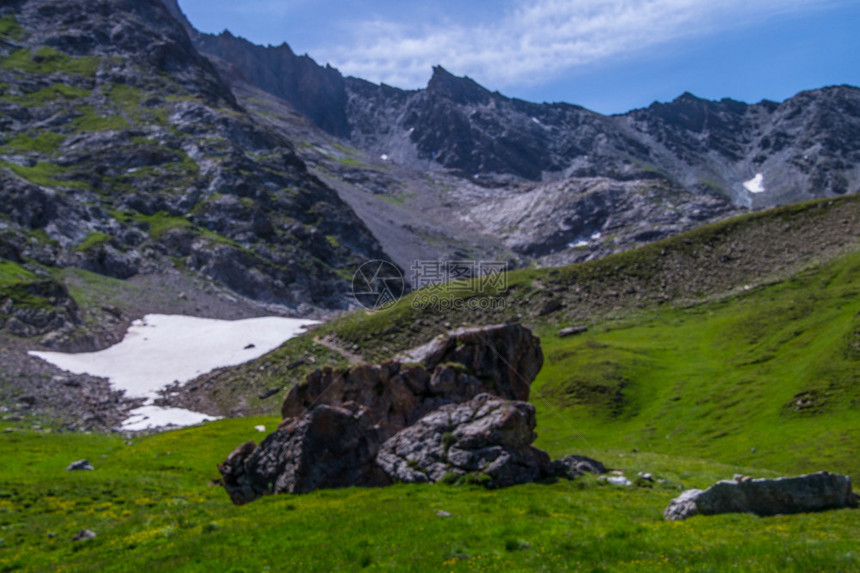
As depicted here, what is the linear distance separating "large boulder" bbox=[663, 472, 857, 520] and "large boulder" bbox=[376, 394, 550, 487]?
786 cm

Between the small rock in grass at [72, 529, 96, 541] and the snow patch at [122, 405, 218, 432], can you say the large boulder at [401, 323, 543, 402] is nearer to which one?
the small rock in grass at [72, 529, 96, 541]

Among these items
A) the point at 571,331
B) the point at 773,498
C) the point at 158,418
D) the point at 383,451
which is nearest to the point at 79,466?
the point at 383,451

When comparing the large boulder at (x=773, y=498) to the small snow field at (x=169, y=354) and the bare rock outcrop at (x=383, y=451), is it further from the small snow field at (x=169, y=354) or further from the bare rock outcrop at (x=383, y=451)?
the small snow field at (x=169, y=354)

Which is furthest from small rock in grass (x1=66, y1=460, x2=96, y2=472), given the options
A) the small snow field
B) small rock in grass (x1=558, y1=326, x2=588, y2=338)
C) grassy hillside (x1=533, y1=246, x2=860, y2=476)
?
small rock in grass (x1=558, y1=326, x2=588, y2=338)

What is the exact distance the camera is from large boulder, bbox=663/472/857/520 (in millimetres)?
17875

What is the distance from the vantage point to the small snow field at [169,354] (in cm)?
7662

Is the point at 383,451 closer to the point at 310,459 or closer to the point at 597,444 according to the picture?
the point at 310,459

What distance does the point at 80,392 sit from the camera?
7631cm

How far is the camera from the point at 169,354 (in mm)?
100250

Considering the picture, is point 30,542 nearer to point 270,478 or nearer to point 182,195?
point 270,478

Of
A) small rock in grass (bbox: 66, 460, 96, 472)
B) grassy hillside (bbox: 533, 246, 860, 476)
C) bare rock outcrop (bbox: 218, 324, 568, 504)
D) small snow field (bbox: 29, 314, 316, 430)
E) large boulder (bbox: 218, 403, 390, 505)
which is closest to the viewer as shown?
bare rock outcrop (bbox: 218, 324, 568, 504)

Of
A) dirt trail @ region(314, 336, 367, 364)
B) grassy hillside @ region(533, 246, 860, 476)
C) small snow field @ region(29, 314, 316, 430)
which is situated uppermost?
grassy hillside @ region(533, 246, 860, 476)

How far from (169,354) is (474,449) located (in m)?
90.2

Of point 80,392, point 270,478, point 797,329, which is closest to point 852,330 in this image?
point 797,329
